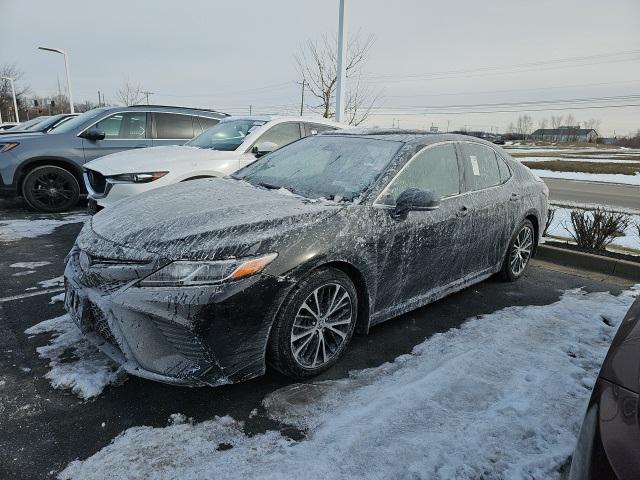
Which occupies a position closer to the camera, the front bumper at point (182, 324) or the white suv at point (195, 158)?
the front bumper at point (182, 324)

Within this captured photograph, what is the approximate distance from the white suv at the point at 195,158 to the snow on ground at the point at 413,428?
3707mm

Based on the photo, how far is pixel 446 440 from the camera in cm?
234

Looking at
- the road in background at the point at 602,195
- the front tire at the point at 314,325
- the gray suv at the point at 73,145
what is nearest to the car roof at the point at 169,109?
the gray suv at the point at 73,145

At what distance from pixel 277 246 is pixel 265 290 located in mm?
261

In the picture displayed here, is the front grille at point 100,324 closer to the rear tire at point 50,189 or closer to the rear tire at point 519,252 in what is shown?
the rear tire at point 519,252

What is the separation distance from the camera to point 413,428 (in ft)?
7.97

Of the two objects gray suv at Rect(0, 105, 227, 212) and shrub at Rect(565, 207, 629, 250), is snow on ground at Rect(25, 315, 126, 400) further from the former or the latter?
shrub at Rect(565, 207, 629, 250)

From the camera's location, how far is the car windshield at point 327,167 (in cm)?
333

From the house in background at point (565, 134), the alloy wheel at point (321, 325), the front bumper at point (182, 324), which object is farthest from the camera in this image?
the house in background at point (565, 134)

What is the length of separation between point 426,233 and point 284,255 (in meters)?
1.33

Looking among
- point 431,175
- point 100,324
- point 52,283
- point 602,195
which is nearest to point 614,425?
point 100,324

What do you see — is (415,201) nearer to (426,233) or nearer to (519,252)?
(426,233)

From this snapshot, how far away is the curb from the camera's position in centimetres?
534

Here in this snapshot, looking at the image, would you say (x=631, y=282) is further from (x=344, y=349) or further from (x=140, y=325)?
(x=140, y=325)
